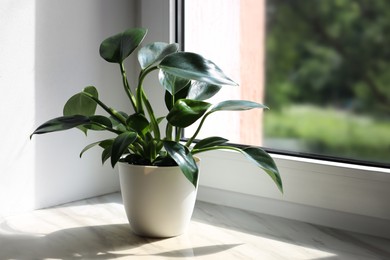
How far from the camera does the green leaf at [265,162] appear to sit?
789 millimetres

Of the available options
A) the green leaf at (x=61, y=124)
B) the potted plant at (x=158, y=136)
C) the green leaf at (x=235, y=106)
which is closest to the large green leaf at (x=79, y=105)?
the potted plant at (x=158, y=136)

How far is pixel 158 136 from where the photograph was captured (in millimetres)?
832

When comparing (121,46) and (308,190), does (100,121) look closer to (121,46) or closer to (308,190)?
(121,46)

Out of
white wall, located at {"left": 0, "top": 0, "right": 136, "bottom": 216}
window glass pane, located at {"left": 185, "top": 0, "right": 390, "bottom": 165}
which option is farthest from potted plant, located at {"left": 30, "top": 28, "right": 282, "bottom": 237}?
window glass pane, located at {"left": 185, "top": 0, "right": 390, "bottom": 165}

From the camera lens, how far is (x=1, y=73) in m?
0.91

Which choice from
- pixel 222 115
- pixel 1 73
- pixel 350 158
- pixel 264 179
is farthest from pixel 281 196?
pixel 1 73

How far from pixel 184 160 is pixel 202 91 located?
17cm

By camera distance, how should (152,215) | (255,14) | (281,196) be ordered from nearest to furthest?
(152,215) < (281,196) < (255,14)

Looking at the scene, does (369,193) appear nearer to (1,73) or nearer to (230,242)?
(230,242)

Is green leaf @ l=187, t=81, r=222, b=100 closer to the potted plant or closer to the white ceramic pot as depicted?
the potted plant

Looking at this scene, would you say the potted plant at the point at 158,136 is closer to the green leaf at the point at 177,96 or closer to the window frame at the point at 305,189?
the green leaf at the point at 177,96

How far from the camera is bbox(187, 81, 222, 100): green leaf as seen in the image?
0.86 m

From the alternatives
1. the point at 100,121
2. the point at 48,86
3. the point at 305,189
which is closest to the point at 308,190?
the point at 305,189

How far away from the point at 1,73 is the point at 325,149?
634 mm
